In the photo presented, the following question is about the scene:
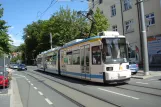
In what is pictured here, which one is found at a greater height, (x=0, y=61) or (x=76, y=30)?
(x=76, y=30)

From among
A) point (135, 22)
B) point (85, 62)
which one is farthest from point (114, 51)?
point (135, 22)

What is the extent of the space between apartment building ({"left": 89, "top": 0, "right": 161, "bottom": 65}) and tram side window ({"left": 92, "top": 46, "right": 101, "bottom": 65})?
1003 centimetres

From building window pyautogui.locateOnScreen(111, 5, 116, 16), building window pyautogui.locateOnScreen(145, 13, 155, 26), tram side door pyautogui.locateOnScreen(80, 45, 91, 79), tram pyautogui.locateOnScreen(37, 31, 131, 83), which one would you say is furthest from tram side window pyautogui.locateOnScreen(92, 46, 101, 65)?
building window pyautogui.locateOnScreen(111, 5, 116, 16)

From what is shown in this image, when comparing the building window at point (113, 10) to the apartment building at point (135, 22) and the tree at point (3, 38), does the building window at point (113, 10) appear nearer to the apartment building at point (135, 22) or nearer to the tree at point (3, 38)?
the apartment building at point (135, 22)

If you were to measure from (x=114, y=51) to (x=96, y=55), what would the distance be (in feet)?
4.01

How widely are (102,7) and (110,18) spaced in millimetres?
3525

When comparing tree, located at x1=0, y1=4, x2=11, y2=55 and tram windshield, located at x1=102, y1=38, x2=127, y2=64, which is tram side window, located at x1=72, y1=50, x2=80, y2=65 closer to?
tram windshield, located at x1=102, y1=38, x2=127, y2=64

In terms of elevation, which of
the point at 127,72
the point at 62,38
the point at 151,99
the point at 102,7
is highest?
the point at 102,7

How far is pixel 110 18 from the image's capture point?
38.2 m

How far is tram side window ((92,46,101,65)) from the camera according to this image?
1536cm

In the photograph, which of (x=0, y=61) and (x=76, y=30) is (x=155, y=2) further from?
(x=0, y=61)

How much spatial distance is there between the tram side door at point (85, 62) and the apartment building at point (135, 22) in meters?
9.14

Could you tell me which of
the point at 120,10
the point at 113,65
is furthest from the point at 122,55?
the point at 120,10

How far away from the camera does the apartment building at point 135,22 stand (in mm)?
28547
